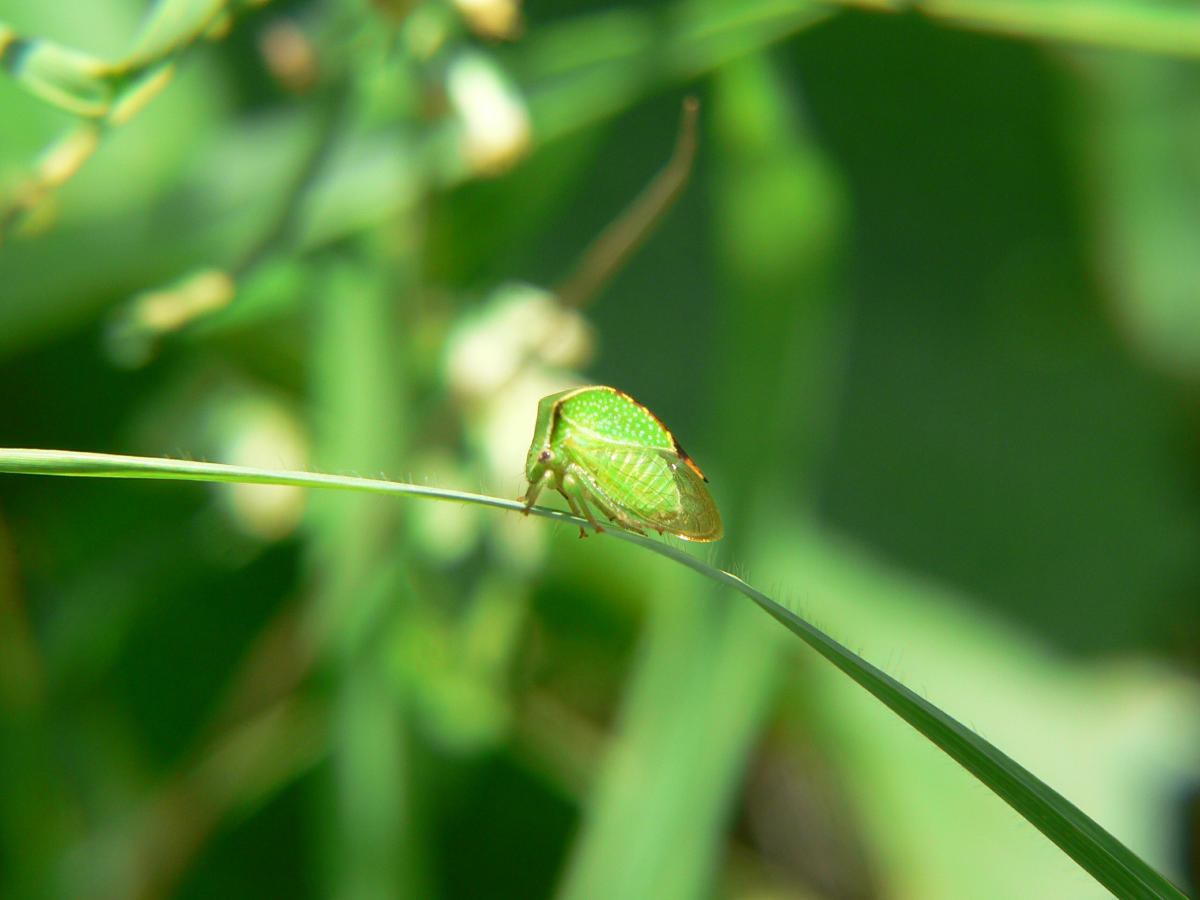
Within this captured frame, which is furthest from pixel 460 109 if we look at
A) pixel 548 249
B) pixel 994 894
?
pixel 994 894

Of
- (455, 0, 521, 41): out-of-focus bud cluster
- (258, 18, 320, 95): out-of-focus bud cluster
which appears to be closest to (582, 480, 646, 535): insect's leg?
(455, 0, 521, 41): out-of-focus bud cluster

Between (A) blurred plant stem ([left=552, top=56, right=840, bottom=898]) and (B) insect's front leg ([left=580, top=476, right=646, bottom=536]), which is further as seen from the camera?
(A) blurred plant stem ([left=552, top=56, right=840, bottom=898])

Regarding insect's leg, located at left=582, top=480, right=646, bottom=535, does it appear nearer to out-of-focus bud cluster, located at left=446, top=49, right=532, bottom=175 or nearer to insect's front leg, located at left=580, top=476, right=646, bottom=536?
→ insect's front leg, located at left=580, top=476, right=646, bottom=536

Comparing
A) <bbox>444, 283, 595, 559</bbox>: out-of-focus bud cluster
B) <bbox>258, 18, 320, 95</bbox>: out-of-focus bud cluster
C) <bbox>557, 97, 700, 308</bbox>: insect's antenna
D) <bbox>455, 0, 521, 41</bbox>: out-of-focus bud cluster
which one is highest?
<bbox>455, 0, 521, 41</bbox>: out-of-focus bud cluster

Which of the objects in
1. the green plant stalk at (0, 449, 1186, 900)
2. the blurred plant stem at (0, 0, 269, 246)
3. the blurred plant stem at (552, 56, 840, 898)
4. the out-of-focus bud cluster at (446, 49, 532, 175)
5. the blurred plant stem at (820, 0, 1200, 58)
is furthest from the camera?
the blurred plant stem at (820, 0, 1200, 58)

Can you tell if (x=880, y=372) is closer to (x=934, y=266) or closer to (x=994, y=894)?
(x=934, y=266)
